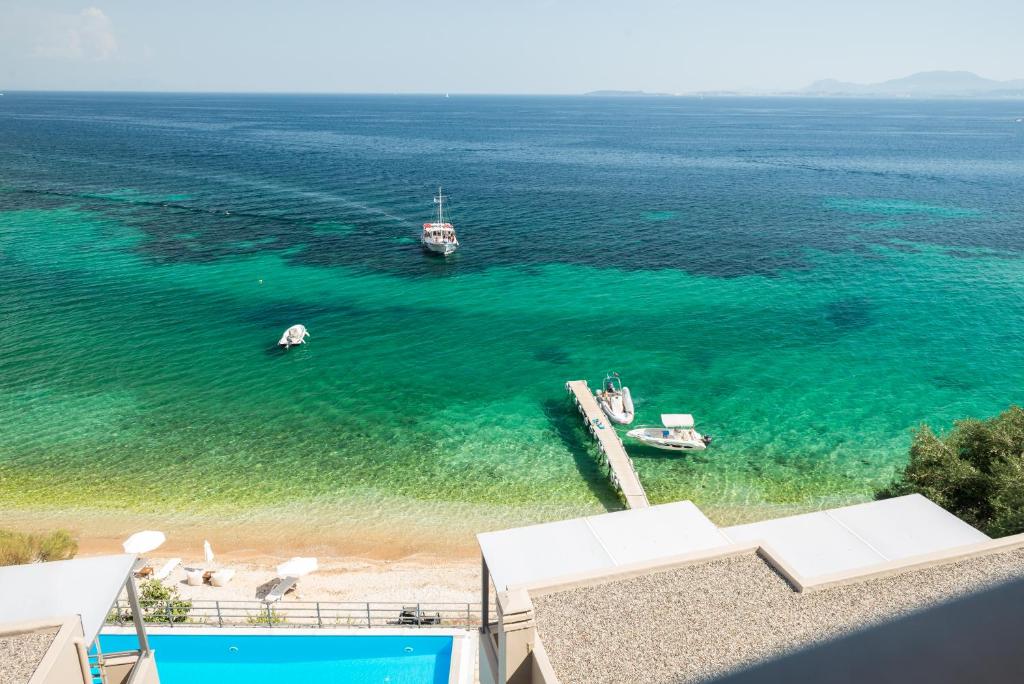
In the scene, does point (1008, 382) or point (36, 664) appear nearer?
point (36, 664)

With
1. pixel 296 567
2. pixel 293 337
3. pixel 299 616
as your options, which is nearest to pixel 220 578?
pixel 296 567

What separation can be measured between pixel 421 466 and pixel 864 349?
3162cm

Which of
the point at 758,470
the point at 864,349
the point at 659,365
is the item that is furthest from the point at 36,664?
the point at 864,349

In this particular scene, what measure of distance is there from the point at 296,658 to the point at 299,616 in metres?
2.06

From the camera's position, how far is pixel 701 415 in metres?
38.0

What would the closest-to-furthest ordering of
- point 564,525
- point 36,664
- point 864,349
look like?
point 36,664, point 564,525, point 864,349

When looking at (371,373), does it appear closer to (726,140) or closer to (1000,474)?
(1000,474)

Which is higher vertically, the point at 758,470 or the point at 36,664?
the point at 36,664

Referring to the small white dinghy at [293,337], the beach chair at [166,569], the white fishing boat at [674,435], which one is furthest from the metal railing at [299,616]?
the small white dinghy at [293,337]

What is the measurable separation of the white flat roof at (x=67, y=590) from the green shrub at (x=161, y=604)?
6.62 meters

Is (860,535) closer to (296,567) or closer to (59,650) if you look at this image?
(59,650)

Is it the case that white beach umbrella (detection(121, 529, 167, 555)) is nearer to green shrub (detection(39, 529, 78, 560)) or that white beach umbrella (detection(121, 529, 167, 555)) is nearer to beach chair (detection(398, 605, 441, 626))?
green shrub (detection(39, 529, 78, 560))

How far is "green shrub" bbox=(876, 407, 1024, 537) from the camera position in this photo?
2069 centimetres

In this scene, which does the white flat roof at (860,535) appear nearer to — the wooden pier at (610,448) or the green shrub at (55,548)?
the wooden pier at (610,448)
